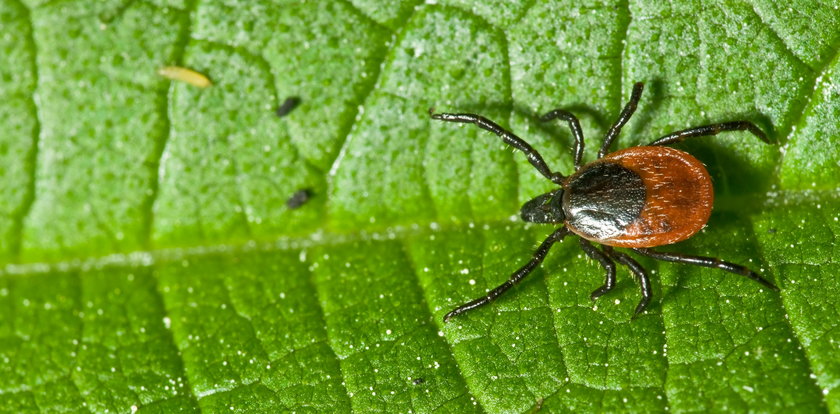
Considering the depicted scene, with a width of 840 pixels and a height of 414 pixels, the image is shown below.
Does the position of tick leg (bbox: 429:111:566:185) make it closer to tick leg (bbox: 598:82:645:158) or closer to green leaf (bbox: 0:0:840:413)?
green leaf (bbox: 0:0:840:413)

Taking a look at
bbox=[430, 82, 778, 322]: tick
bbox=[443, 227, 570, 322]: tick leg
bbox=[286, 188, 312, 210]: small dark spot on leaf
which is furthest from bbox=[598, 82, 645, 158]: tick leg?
bbox=[286, 188, 312, 210]: small dark spot on leaf

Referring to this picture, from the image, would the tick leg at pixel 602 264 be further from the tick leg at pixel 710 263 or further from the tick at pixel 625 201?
the tick leg at pixel 710 263

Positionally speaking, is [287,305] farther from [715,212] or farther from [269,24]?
[715,212]

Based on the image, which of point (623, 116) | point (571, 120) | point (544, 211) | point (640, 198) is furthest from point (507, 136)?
point (640, 198)

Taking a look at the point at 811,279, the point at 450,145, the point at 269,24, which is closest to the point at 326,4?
the point at 269,24

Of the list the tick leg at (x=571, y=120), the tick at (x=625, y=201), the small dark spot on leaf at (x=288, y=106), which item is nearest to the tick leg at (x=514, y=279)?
the tick at (x=625, y=201)
